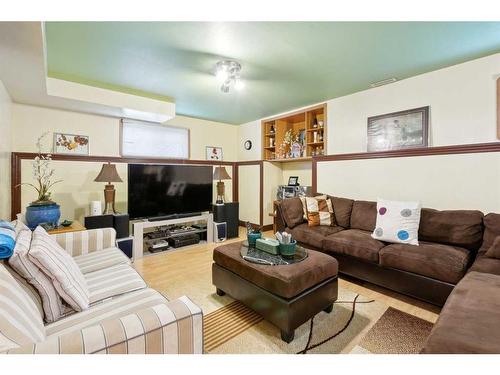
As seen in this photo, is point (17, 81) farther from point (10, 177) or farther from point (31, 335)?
point (31, 335)

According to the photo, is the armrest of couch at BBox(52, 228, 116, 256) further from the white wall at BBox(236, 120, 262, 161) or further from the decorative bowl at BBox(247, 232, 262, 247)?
the white wall at BBox(236, 120, 262, 161)

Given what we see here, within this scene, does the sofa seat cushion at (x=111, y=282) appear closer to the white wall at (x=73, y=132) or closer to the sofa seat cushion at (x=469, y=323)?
the sofa seat cushion at (x=469, y=323)

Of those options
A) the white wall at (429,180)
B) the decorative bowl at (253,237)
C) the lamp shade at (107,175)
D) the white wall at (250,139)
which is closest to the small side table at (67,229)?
the lamp shade at (107,175)

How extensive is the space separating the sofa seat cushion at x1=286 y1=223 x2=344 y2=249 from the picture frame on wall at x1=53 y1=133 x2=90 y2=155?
3210 millimetres

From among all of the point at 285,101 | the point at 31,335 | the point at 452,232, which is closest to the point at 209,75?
the point at 285,101

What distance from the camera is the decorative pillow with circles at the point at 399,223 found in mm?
2320

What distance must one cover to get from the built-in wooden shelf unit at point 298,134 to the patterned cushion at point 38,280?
359 centimetres

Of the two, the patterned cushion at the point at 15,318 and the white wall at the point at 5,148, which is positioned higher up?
the white wall at the point at 5,148

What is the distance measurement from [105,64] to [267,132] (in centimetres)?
298

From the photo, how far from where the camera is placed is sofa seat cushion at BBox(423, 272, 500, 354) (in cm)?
93

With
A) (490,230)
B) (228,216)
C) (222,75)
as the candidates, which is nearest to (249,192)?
(228,216)

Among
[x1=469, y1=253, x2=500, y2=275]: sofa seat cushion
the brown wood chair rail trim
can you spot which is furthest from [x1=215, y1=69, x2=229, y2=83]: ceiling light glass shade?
[x1=469, y1=253, x2=500, y2=275]: sofa seat cushion

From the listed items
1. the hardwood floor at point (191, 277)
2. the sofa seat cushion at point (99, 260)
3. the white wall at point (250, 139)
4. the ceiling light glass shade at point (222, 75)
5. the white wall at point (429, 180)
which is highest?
the ceiling light glass shade at point (222, 75)

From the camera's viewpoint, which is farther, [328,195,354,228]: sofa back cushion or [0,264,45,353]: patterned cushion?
[328,195,354,228]: sofa back cushion
